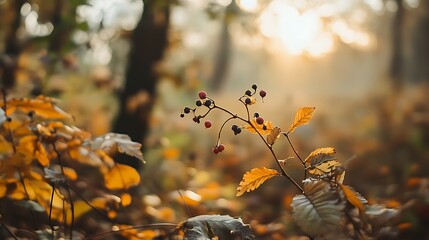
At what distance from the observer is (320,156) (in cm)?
136

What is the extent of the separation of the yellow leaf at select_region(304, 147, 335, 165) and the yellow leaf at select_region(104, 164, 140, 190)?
2.22 ft

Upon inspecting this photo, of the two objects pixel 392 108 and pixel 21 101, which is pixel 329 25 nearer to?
pixel 21 101

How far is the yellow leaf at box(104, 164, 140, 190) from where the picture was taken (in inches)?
68.7

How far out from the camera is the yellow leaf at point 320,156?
1351mm

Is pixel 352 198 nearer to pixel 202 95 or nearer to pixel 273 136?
pixel 273 136

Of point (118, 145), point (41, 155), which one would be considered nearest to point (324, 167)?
point (118, 145)

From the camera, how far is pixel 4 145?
6.40 ft

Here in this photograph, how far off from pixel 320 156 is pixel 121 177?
0.77 meters

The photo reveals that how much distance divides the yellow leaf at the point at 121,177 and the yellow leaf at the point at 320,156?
678 millimetres

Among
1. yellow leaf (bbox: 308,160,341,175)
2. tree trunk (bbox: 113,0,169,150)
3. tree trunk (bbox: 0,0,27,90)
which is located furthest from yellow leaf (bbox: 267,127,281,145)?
tree trunk (bbox: 113,0,169,150)

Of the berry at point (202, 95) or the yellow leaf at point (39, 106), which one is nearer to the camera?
the berry at point (202, 95)

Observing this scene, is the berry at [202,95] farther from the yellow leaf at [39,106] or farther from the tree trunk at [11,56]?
the tree trunk at [11,56]

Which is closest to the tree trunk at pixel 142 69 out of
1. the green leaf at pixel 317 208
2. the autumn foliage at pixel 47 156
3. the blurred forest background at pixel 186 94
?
the blurred forest background at pixel 186 94

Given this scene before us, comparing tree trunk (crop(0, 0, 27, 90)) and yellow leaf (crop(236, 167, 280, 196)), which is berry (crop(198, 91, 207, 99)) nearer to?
yellow leaf (crop(236, 167, 280, 196))
